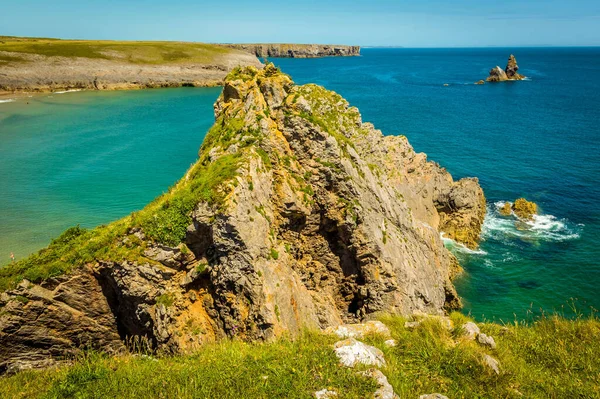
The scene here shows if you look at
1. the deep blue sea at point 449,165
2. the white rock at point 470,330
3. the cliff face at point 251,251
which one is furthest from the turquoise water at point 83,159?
A: the white rock at point 470,330

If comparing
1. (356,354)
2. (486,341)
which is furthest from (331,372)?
(486,341)

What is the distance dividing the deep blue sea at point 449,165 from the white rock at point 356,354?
8270mm

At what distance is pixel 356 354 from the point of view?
33.7 feet

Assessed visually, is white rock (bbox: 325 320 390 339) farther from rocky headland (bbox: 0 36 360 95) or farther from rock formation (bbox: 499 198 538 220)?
rocky headland (bbox: 0 36 360 95)

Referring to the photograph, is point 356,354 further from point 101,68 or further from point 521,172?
point 101,68

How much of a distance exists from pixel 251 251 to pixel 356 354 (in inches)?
218

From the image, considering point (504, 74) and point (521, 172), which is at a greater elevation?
point (504, 74)

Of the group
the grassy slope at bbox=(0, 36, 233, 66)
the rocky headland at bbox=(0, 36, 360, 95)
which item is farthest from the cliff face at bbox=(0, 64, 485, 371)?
the grassy slope at bbox=(0, 36, 233, 66)

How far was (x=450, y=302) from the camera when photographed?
26797 mm

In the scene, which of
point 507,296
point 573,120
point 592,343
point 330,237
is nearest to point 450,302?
point 507,296

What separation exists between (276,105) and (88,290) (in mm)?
12442

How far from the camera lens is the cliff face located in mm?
13016

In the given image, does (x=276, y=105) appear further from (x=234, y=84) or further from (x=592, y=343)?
(x=592, y=343)

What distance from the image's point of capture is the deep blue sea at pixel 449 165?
3128 cm
